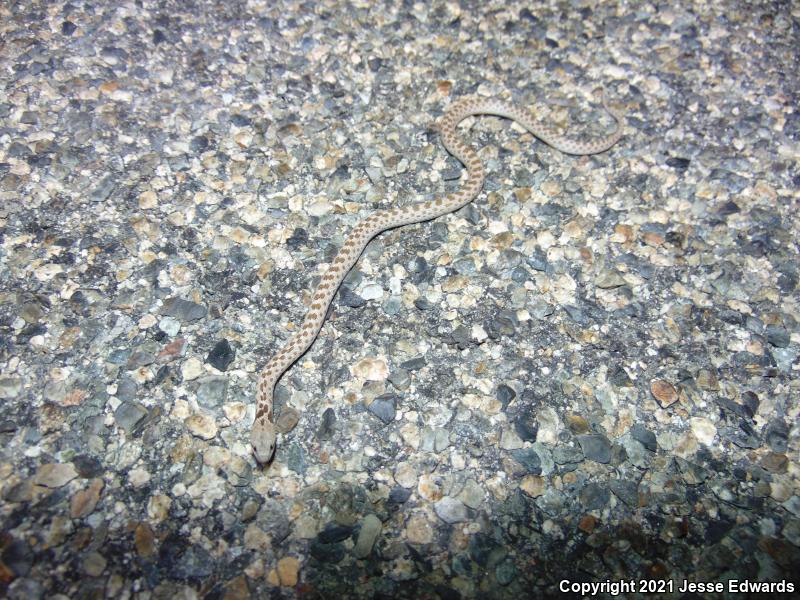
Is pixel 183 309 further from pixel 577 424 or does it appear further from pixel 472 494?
pixel 577 424

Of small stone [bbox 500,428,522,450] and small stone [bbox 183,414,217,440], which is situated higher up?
small stone [bbox 183,414,217,440]

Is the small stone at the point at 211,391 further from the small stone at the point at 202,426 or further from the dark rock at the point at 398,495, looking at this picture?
the dark rock at the point at 398,495

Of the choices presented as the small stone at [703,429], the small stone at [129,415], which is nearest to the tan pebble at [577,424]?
the small stone at [703,429]

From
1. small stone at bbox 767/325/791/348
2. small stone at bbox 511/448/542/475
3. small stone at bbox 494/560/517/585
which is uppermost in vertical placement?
small stone at bbox 767/325/791/348

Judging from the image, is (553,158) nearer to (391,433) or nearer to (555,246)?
(555,246)

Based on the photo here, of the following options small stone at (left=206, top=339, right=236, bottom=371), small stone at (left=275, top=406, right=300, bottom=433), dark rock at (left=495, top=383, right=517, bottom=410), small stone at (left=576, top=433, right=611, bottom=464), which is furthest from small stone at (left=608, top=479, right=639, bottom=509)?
small stone at (left=206, top=339, right=236, bottom=371)

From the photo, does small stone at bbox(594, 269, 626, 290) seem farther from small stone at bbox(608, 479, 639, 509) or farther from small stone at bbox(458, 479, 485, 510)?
small stone at bbox(458, 479, 485, 510)

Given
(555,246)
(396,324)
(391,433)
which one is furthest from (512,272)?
(391,433)
